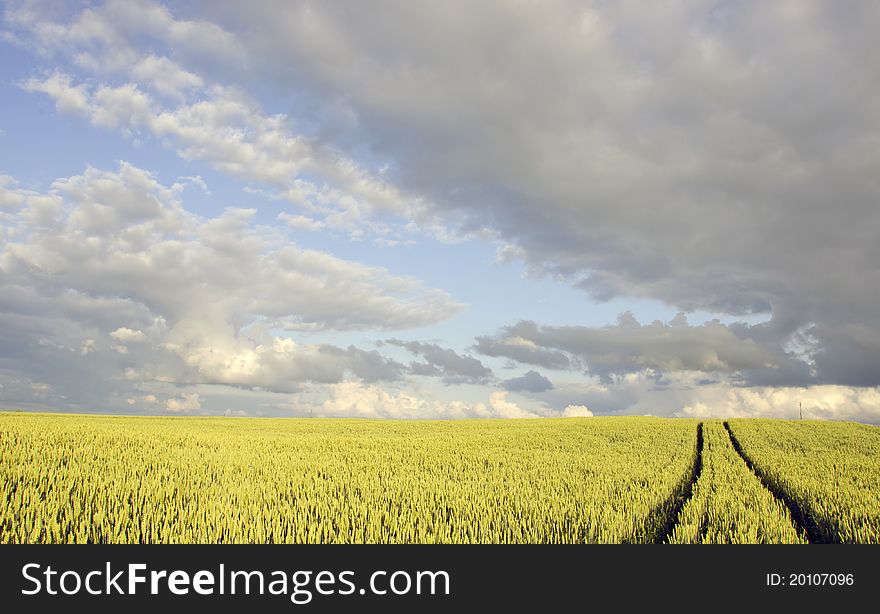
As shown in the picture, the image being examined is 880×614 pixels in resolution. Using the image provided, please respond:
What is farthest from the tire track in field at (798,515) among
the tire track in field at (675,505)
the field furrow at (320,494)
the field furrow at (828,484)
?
the field furrow at (320,494)

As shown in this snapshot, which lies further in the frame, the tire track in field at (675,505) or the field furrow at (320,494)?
the tire track in field at (675,505)

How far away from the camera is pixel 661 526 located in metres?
10.9

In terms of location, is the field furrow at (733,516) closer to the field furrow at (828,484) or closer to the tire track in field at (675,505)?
the tire track in field at (675,505)

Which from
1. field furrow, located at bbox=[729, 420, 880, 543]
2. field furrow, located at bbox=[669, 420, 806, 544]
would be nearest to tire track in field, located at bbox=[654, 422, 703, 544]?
field furrow, located at bbox=[669, 420, 806, 544]

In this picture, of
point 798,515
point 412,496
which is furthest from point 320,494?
point 798,515

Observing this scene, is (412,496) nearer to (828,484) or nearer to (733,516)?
(733,516)

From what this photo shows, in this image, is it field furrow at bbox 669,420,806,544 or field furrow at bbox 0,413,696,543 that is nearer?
field furrow at bbox 0,413,696,543

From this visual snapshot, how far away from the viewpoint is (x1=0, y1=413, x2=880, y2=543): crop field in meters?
9.78

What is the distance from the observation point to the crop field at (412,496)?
9.78 m

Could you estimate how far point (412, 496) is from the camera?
12.5 m

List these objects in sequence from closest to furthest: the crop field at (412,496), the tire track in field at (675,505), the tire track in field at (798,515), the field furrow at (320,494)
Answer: the field furrow at (320,494) → the crop field at (412,496) → the tire track in field at (675,505) → the tire track in field at (798,515)

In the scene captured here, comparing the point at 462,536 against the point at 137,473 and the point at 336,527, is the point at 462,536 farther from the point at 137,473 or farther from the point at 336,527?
the point at 137,473

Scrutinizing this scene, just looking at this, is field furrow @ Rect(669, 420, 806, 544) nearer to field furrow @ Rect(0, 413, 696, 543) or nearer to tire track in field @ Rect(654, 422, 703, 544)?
tire track in field @ Rect(654, 422, 703, 544)

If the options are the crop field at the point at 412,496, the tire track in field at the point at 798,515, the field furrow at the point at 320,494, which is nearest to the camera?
the field furrow at the point at 320,494
